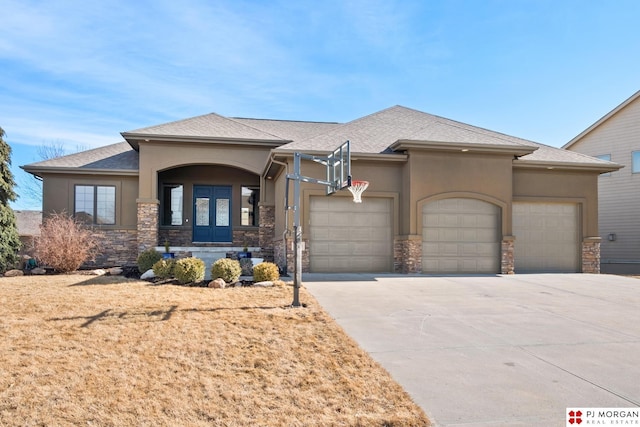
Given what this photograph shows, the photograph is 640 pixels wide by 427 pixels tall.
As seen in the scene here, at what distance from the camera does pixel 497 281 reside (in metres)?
12.4

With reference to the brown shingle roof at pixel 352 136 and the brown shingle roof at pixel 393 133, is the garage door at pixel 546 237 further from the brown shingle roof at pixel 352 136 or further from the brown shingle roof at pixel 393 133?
the brown shingle roof at pixel 393 133

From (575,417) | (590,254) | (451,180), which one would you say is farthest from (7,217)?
(590,254)

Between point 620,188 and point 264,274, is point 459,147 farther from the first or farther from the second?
point 620,188

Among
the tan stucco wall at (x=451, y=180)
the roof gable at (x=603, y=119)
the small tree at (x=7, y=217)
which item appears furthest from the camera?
the roof gable at (x=603, y=119)

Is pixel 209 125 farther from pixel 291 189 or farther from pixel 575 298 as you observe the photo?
pixel 575 298

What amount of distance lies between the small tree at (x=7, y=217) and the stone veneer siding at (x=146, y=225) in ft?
12.5

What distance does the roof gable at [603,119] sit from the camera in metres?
19.9

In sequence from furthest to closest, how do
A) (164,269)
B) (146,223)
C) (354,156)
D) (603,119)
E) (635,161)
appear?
(603,119) → (635,161) → (146,223) → (354,156) → (164,269)

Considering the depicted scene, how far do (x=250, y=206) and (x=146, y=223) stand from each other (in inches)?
171

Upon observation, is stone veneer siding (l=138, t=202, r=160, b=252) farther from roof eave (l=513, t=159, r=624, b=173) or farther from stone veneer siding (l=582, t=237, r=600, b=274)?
stone veneer siding (l=582, t=237, r=600, b=274)

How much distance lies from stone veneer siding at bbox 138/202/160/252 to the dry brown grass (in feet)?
26.7

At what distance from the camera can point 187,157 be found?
16.7m

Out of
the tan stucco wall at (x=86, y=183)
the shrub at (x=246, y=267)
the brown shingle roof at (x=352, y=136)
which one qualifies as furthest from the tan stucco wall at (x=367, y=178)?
the tan stucco wall at (x=86, y=183)

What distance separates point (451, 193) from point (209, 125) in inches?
393
